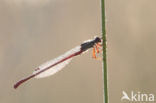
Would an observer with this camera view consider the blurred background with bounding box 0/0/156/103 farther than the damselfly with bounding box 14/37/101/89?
Yes

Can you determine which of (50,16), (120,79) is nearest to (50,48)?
(50,16)

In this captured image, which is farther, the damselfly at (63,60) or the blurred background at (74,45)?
the blurred background at (74,45)

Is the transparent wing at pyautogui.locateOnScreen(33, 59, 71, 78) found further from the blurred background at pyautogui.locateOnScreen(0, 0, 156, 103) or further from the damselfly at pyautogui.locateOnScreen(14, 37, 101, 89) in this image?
the blurred background at pyautogui.locateOnScreen(0, 0, 156, 103)

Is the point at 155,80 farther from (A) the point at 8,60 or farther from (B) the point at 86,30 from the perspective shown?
(A) the point at 8,60

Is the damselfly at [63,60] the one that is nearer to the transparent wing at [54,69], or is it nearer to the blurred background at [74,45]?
the transparent wing at [54,69]

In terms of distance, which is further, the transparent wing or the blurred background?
the blurred background

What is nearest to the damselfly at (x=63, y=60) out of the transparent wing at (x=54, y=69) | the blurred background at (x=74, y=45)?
the transparent wing at (x=54, y=69)

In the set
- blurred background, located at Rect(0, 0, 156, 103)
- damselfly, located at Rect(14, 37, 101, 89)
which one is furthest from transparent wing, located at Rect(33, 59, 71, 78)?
blurred background, located at Rect(0, 0, 156, 103)

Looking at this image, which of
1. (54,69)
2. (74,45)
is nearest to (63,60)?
(54,69)

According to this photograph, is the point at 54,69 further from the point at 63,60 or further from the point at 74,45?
the point at 74,45
